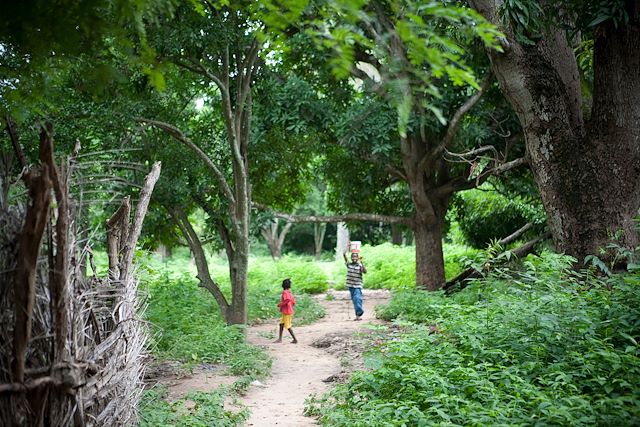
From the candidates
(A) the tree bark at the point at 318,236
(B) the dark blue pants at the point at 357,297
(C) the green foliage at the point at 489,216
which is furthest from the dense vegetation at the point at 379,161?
(A) the tree bark at the point at 318,236

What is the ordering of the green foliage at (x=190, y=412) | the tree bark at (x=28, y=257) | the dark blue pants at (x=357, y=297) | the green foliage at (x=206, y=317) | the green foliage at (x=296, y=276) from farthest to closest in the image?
the green foliage at (x=296, y=276) → the dark blue pants at (x=357, y=297) → the green foliage at (x=206, y=317) → the green foliage at (x=190, y=412) → the tree bark at (x=28, y=257)

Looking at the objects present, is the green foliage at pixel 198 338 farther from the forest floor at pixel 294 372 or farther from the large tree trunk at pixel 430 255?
the large tree trunk at pixel 430 255

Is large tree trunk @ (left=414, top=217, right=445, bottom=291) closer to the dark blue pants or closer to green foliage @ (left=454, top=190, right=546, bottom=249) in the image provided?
the dark blue pants

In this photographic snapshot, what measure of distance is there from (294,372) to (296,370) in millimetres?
135

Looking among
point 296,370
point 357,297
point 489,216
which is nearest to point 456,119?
point 357,297

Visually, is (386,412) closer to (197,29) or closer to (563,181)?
(563,181)

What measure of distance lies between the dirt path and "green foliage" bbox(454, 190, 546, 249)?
18.4ft

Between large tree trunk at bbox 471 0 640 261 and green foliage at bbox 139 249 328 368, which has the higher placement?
large tree trunk at bbox 471 0 640 261

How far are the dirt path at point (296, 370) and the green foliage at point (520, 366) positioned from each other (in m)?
0.50

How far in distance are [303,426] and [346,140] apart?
8126 millimetres

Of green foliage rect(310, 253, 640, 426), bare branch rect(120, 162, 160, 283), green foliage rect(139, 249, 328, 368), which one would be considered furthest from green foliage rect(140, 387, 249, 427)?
bare branch rect(120, 162, 160, 283)

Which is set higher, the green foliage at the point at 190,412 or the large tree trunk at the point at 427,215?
the large tree trunk at the point at 427,215

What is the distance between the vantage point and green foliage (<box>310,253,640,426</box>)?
519 centimetres

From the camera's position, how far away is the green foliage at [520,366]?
5.19 metres
